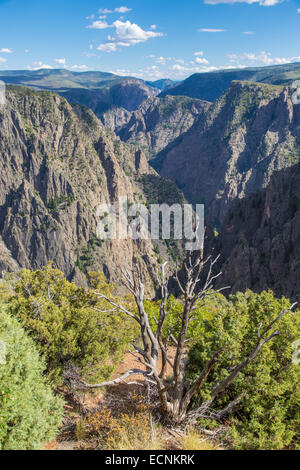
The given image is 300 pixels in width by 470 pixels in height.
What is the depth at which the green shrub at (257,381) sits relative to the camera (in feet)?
39.5

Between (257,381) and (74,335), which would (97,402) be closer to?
(74,335)

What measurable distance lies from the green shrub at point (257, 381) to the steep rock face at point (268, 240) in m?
55.6

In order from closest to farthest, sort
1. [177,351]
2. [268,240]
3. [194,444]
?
[194,444]
[177,351]
[268,240]

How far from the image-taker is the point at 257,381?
1288 cm

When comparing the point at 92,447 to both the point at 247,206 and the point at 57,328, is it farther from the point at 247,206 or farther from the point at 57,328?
the point at 247,206

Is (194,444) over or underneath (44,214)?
over

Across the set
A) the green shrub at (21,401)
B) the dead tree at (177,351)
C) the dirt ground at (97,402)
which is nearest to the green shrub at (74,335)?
the dirt ground at (97,402)

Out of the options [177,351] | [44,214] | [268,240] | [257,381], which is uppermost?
[177,351]

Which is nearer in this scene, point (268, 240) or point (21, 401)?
point (21, 401)

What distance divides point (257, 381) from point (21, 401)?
8.86m

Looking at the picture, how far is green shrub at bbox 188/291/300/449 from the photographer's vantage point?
12.0 m

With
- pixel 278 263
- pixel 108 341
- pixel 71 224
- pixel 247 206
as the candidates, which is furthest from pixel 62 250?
pixel 108 341

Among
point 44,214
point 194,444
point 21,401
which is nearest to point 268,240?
Answer: point 194,444

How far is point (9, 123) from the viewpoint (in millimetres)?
192250
